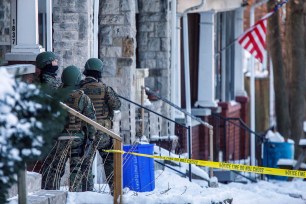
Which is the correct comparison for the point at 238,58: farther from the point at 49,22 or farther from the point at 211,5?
the point at 49,22

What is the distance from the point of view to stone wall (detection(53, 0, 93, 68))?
15578 mm

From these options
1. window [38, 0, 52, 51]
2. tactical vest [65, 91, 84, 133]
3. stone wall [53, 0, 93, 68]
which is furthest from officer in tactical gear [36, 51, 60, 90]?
stone wall [53, 0, 93, 68]

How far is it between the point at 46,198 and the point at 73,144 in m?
2.37

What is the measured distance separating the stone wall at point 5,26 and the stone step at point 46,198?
179 inches

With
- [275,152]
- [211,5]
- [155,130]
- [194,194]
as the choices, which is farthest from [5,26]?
[275,152]

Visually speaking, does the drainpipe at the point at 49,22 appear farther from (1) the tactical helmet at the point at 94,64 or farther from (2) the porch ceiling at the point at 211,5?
(2) the porch ceiling at the point at 211,5

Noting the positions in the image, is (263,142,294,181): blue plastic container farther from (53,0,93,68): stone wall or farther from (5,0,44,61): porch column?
(5,0,44,61): porch column

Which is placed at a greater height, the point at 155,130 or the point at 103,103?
the point at 103,103

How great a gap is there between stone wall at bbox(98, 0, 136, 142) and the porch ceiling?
4029 mm

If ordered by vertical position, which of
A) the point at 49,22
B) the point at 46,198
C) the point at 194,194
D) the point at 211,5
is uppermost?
the point at 211,5

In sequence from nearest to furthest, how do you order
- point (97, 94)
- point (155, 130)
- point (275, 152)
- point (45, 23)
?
1. point (97, 94)
2. point (45, 23)
3. point (155, 130)
4. point (275, 152)

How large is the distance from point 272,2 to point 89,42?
12.9 metres

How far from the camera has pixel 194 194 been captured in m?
13.8

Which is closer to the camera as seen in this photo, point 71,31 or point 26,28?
point 26,28
